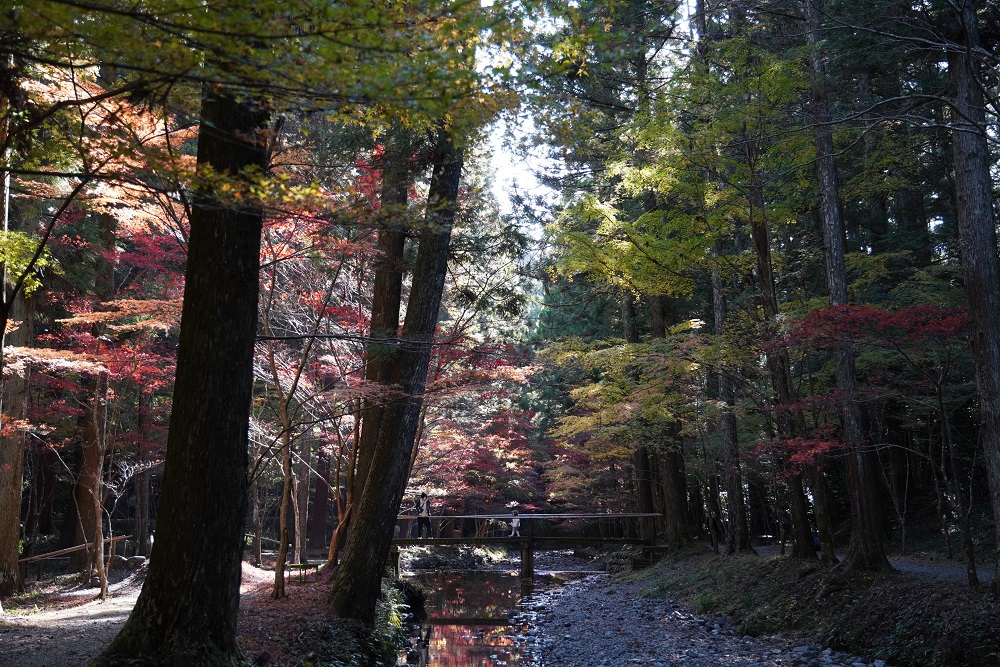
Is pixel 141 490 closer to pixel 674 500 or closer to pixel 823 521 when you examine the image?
pixel 674 500

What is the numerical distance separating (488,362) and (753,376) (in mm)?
5959

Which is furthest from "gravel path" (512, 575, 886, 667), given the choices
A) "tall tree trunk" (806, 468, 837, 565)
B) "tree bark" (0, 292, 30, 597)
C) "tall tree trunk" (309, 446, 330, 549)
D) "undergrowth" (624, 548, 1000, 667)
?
"tall tree trunk" (309, 446, 330, 549)

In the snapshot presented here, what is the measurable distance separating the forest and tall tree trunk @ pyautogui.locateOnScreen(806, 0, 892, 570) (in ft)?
0.16

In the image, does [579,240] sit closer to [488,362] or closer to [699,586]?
[488,362]

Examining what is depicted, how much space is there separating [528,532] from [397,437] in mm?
Result: 11528

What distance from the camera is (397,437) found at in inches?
324

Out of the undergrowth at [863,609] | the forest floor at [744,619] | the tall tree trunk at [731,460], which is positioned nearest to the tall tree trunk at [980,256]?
the undergrowth at [863,609]

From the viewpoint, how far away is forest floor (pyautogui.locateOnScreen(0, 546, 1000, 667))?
6301mm

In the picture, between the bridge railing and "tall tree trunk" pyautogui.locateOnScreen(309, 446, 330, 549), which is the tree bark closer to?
"tall tree trunk" pyautogui.locateOnScreen(309, 446, 330, 549)

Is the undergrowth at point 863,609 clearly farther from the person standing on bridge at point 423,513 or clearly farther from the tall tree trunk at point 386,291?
the person standing on bridge at point 423,513

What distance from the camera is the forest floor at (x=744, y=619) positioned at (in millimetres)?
6301

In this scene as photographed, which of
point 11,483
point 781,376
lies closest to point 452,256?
point 781,376

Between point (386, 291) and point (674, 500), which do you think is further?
point (674, 500)

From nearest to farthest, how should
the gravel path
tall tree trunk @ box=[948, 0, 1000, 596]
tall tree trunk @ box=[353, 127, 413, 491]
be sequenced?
tall tree trunk @ box=[948, 0, 1000, 596] → the gravel path → tall tree trunk @ box=[353, 127, 413, 491]
